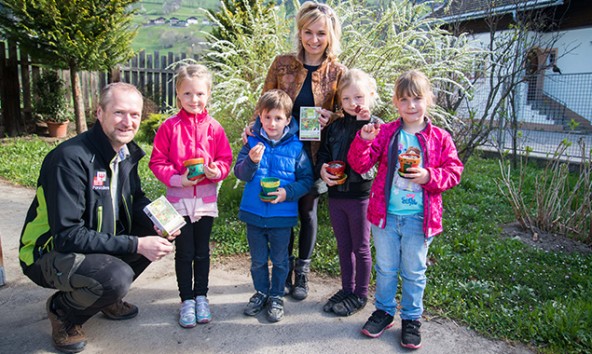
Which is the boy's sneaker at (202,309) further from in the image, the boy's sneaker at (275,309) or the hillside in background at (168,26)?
the hillside in background at (168,26)

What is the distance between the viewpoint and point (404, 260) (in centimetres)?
272

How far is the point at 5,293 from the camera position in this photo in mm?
3191

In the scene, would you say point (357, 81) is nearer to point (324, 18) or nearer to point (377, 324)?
point (324, 18)

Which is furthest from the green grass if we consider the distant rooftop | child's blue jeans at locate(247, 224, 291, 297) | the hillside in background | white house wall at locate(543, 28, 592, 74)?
the hillside in background

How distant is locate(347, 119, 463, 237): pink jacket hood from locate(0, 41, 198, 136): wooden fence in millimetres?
5628

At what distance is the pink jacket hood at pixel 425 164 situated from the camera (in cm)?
258

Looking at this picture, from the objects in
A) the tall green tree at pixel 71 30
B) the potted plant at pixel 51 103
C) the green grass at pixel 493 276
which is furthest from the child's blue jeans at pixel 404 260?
the potted plant at pixel 51 103

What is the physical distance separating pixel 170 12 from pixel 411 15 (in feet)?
288

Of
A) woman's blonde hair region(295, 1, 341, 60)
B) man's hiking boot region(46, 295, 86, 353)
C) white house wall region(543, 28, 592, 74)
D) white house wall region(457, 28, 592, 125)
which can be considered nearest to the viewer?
man's hiking boot region(46, 295, 86, 353)

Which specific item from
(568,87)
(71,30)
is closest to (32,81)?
(71,30)

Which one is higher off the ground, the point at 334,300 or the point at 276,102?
the point at 276,102

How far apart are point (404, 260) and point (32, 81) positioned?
34.0ft

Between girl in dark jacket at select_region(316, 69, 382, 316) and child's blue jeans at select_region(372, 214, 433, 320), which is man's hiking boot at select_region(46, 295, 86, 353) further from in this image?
child's blue jeans at select_region(372, 214, 433, 320)

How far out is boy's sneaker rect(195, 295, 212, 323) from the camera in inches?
113
